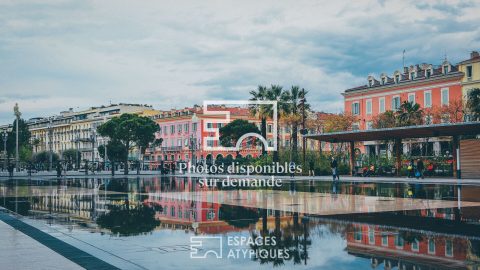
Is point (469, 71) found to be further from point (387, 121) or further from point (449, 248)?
point (449, 248)

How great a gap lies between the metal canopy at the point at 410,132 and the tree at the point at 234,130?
132ft

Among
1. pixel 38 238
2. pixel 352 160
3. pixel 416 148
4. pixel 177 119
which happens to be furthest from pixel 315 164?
pixel 177 119

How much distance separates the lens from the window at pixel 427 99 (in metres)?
66.2

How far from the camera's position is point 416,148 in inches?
2603

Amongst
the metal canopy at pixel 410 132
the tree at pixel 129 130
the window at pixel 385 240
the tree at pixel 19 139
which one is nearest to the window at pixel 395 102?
the metal canopy at pixel 410 132

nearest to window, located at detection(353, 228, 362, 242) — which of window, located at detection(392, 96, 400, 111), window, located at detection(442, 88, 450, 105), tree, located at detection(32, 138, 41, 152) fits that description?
window, located at detection(442, 88, 450, 105)

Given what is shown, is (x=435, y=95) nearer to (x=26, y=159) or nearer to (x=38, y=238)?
(x=38, y=238)

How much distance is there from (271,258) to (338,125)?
64.2m

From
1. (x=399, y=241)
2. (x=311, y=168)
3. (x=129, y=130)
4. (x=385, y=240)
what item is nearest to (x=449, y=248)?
(x=399, y=241)

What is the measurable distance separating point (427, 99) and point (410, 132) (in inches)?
1210

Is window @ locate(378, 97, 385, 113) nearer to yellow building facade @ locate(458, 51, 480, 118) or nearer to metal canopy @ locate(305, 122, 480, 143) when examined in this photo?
yellow building facade @ locate(458, 51, 480, 118)

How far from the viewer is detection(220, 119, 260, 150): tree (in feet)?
281

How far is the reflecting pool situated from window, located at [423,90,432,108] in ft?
165

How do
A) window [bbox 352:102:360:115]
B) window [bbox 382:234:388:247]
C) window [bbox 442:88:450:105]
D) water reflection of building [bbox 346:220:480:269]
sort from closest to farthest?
Answer: 1. water reflection of building [bbox 346:220:480:269]
2. window [bbox 382:234:388:247]
3. window [bbox 442:88:450:105]
4. window [bbox 352:102:360:115]
